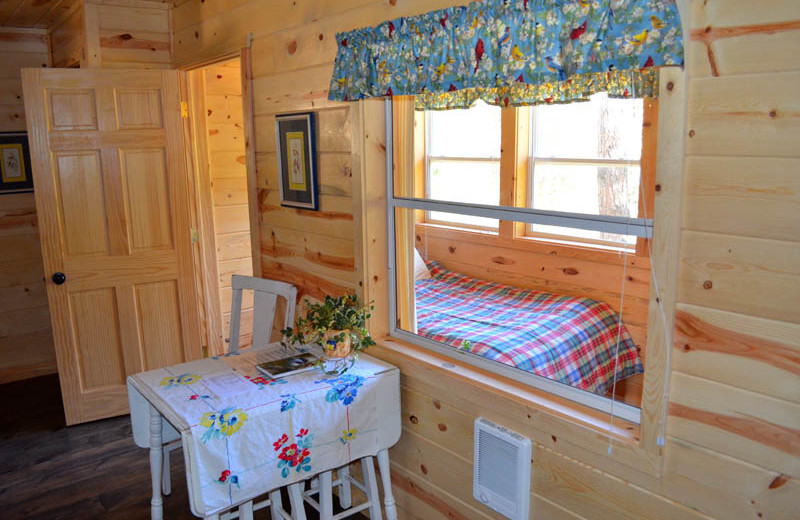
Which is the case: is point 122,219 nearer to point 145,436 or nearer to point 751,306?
point 145,436

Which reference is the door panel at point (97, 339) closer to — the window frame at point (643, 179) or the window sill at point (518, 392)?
the window sill at point (518, 392)

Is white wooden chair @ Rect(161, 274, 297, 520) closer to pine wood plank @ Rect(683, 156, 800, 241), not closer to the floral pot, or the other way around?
the floral pot

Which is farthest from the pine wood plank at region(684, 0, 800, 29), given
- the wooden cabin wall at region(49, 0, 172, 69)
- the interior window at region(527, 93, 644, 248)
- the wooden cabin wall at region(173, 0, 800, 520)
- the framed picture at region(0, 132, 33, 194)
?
the framed picture at region(0, 132, 33, 194)

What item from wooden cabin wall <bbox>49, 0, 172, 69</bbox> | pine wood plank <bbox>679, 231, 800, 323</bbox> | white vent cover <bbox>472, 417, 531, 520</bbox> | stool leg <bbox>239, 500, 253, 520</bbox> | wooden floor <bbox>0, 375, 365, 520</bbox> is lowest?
wooden floor <bbox>0, 375, 365, 520</bbox>

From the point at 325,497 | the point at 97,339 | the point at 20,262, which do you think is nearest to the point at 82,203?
the point at 97,339

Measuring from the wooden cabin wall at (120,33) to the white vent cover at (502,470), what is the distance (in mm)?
3086

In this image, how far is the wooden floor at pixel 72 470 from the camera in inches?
111

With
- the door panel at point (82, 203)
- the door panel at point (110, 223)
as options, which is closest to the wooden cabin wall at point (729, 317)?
the door panel at point (110, 223)

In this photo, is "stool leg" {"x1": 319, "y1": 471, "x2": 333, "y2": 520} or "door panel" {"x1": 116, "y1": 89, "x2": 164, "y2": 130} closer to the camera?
"stool leg" {"x1": 319, "y1": 471, "x2": 333, "y2": 520}

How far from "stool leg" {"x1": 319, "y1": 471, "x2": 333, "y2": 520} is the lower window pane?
661 mm

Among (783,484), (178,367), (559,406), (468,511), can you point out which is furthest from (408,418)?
(783,484)

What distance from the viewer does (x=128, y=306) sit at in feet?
12.3

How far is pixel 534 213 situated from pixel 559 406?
592 mm

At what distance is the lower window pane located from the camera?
267 centimetres
